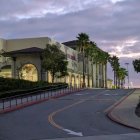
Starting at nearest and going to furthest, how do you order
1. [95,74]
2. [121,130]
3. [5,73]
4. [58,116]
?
[121,130], [58,116], [5,73], [95,74]

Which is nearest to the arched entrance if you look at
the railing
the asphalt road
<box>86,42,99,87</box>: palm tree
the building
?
the building

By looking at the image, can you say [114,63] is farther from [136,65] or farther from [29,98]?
[29,98]

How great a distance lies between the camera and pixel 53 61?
75.3 meters

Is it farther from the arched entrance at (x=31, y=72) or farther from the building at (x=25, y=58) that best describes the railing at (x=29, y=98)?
the arched entrance at (x=31, y=72)

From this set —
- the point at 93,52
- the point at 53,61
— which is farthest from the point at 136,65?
the point at 53,61

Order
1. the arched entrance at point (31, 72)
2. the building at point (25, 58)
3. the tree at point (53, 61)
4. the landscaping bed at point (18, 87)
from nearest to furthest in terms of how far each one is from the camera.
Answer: the landscaping bed at point (18, 87) → the tree at point (53, 61) → the building at point (25, 58) → the arched entrance at point (31, 72)

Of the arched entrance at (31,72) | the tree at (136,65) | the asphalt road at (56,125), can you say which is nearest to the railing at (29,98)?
the asphalt road at (56,125)

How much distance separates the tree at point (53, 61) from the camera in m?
75.2

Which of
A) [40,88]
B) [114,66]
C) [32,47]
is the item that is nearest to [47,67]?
[32,47]

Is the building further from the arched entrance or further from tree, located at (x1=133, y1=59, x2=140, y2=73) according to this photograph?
tree, located at (x1=133, y1=59, x2=140, y2=73)

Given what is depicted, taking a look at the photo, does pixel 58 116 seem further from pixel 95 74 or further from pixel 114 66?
pixel 114 66

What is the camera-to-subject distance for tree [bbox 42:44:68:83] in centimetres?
7525

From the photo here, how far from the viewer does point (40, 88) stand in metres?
54.0

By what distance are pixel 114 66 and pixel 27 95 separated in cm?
11985
